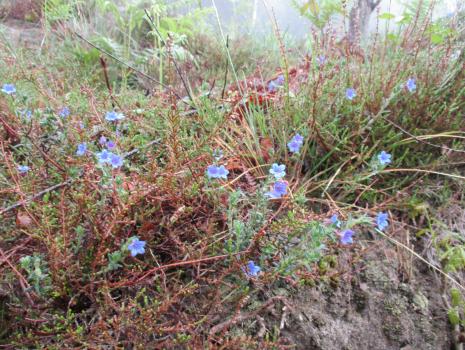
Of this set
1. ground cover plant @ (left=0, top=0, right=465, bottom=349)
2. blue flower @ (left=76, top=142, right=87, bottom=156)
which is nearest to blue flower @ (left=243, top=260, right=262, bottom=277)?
ground cover plant @ (left=0, top=0, right=465, bottom=349)

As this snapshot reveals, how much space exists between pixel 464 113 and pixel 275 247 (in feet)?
4.53

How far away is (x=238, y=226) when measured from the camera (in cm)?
113

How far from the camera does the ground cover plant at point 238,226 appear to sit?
1083mm

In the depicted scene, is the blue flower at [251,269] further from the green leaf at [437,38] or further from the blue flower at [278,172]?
the green leaf at [437,38]

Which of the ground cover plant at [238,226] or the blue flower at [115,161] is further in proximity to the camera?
the blue flower at [115,161]

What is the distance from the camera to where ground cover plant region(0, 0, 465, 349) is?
42.6 inches

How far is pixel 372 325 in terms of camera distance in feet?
4.52

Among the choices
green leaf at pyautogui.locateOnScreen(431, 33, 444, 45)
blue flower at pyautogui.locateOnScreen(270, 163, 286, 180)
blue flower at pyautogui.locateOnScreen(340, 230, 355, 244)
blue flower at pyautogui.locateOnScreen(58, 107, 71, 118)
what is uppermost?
green leaf at pyautogui.locateOnScreen(431, 33, 444, 45)

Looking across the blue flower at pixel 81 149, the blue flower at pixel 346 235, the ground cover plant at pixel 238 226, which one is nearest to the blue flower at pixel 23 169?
the ground cover plant at pixel 238 226

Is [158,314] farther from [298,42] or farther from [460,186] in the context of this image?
[298,42]

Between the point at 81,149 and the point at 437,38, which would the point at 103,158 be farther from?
the point at 437,38

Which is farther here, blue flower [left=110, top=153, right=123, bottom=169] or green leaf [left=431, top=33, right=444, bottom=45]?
green leaf [left=431, top=33, right=444, bottom=45]

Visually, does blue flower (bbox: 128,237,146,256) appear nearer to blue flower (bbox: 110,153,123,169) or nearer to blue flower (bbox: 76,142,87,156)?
blue flower (bbox: 110,153,123,169)

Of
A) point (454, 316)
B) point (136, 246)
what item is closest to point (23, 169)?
point (136, 246)
